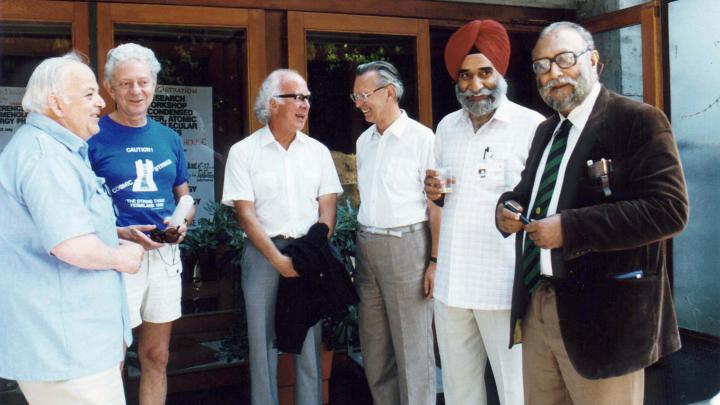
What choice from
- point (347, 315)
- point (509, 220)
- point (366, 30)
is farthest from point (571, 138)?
point (366, 30)

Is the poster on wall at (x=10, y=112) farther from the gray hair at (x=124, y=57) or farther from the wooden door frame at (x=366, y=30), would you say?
the wooden door frame at (x=366, y=30)

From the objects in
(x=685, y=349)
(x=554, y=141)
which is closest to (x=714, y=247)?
(x=685, y=349)

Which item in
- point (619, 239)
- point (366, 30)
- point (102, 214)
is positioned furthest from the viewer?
point (366, 30)

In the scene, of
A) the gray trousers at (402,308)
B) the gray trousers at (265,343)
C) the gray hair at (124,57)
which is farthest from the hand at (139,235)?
the gray trousers at (402,308)

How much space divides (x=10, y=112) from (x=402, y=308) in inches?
124

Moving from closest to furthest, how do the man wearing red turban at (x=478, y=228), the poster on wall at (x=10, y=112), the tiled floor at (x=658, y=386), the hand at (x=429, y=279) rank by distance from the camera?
the man wearing red turban at (x=478, y=228)
the hand at (x=429, y=279)
the tiled floor at (x=658, y=386)
the poster on wall at (x=10, y=112)

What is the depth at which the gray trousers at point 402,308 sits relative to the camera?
347 cm

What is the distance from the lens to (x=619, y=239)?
2.06m

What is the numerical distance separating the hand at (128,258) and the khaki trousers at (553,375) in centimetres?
145

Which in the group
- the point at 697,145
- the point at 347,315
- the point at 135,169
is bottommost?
the point at 347,315

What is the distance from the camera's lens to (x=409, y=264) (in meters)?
3.46

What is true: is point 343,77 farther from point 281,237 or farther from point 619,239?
point 619,239

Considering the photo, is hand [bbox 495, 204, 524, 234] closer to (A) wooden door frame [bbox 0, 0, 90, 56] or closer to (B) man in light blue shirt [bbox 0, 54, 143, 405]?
(B) man in light blue shirt [bbox 0, 54, 143, 405]

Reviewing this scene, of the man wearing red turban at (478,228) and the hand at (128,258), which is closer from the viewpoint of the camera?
the hand at (128,258)
